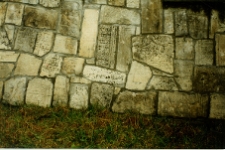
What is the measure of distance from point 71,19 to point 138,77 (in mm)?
1231

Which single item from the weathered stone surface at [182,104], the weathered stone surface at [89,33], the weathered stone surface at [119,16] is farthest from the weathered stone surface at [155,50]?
the weathered stone surface at [89,33]

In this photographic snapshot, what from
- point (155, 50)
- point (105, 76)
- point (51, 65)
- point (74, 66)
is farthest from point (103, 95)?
point (155, 50)

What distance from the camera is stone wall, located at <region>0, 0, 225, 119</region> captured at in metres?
3.12

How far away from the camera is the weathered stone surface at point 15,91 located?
315cm

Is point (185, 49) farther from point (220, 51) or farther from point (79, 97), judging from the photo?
point (79, 97)

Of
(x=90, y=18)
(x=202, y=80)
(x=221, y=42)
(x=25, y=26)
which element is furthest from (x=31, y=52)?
(x=221, y=42)

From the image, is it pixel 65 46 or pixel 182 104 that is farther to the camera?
pixel 65 46

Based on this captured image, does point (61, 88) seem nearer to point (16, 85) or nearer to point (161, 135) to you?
point (16, 85)

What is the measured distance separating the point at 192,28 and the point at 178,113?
1.17 metres

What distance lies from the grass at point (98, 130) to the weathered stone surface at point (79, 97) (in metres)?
0.09

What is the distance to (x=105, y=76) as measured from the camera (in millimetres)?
3160

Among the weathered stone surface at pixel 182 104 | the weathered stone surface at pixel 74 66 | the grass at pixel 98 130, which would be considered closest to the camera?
the grass at pixel 98 130

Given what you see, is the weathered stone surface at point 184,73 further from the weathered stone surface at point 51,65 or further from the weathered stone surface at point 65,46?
the weathered stone surface at point 51,65

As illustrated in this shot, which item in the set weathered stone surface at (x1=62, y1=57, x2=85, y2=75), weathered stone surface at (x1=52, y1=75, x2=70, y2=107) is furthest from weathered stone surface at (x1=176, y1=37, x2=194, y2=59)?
weathered stone surface at (x1=52, y1=75, x2=70, y2=107)
